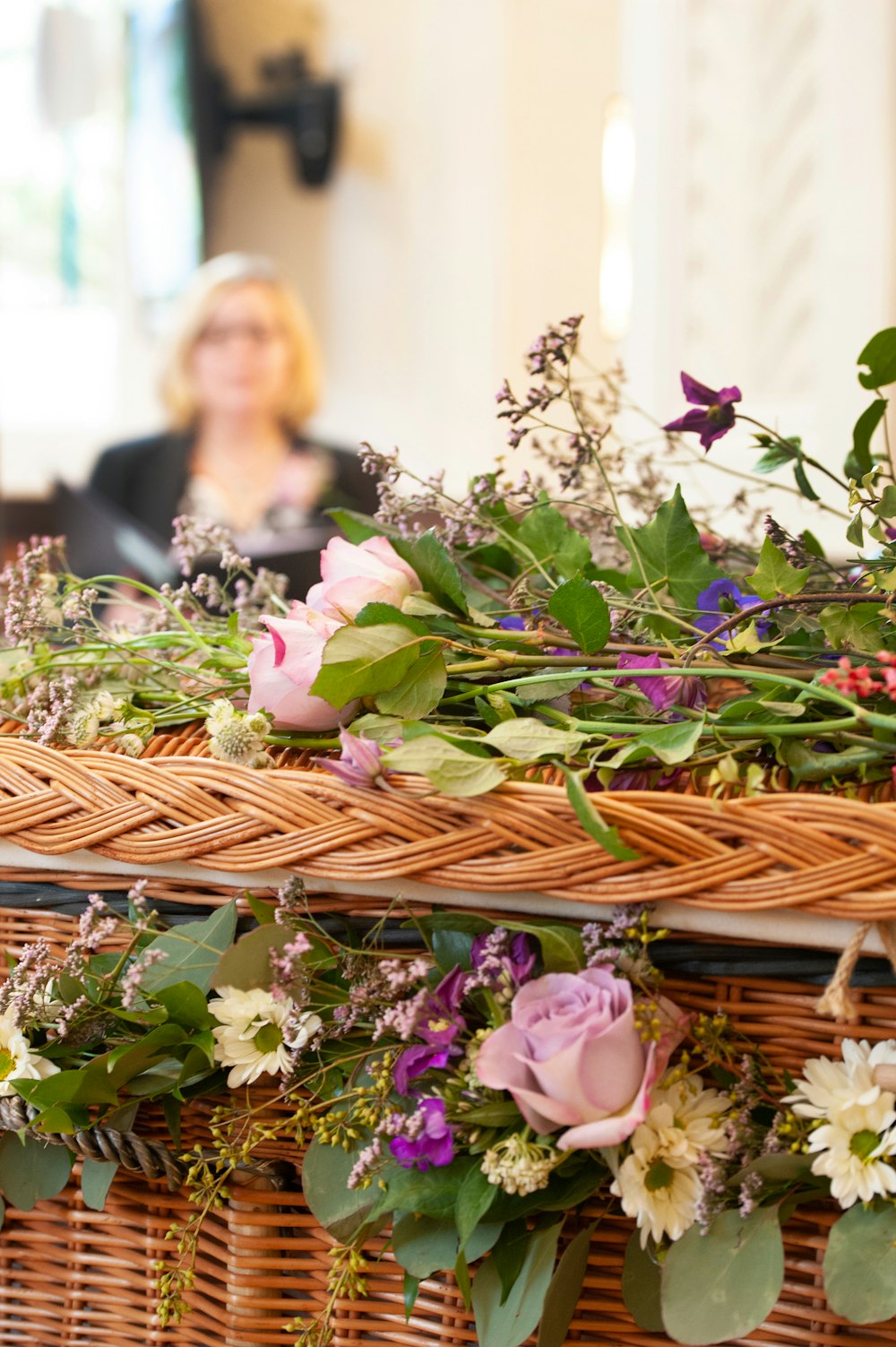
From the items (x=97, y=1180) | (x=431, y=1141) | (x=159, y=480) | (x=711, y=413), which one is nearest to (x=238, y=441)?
(x=159, y=480)

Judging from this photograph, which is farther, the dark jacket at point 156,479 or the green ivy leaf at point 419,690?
the dark jacket at point 156,479

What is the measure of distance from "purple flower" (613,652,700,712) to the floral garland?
10 cm

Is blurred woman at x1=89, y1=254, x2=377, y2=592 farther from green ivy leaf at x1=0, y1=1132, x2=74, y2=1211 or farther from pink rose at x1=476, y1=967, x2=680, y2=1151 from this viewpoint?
pink rose at x1=476, y1=967, x2=680, y2=1151

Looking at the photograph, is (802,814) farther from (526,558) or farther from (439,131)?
(439,131)

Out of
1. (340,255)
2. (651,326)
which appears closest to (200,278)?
(340,255)

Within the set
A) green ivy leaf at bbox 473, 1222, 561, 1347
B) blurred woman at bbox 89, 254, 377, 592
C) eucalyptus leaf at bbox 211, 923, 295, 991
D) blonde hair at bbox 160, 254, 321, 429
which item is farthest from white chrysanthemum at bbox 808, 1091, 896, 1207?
blonde hair at bbox 160, 254, 321, 429

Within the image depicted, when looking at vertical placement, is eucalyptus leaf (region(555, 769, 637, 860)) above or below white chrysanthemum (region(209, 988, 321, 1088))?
above

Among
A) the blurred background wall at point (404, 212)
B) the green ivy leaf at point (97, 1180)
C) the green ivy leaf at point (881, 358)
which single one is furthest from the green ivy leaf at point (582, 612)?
the blurred background wall at point (404, 212)

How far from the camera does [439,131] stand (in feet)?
13.0

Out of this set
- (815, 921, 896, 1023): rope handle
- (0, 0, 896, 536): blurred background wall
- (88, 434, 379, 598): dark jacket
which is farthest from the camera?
(88, 434, 379, 598): dark jacket

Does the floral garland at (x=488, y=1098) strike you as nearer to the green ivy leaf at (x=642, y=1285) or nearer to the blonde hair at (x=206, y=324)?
the green ivy leaf at (x=642, y=1285)

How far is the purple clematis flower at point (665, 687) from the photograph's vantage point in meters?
0.49

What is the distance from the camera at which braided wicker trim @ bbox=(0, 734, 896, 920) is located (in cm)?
40

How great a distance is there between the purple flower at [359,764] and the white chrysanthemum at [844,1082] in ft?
0.62
